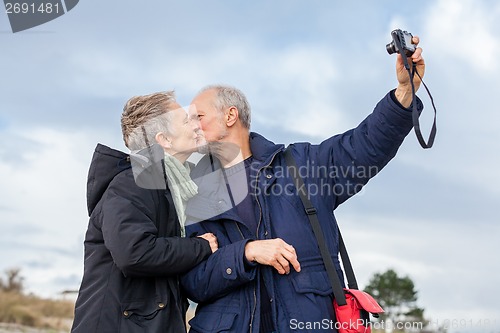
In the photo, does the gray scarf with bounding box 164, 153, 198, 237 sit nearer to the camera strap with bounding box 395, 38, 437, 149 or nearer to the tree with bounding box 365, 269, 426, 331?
the camera strap with bounding box 395, 38, 437, 149

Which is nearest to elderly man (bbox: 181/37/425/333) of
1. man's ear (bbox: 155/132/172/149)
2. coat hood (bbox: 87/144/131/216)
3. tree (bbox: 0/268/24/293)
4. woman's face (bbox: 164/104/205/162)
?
woman's face (bbox: 164/104/205/162)

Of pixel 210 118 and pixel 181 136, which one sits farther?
pixel 210 118

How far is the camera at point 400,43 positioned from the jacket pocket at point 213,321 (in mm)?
1634

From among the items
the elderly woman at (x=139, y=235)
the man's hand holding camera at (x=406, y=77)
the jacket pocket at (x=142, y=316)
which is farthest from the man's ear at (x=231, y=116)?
the jacket pocket at (x=142, y=316)

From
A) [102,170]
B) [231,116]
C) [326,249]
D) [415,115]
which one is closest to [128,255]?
[102,170]

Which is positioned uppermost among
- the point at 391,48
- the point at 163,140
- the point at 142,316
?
the point at 391,48

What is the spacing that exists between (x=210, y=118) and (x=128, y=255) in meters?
1.29

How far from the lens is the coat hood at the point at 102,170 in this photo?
3.54 metres

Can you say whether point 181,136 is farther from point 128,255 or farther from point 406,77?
point 406,77

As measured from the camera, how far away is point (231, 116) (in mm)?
4285

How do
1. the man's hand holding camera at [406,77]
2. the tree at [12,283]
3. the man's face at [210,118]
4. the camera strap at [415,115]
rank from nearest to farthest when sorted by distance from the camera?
1. the camera strap at [415,115]
2. the man's hand holding camera at [406,77]
3. the man's face at [210,118]
4. the tree at [12,283]

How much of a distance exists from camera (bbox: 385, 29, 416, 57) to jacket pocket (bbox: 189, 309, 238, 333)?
163 cm

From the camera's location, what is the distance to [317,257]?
11.9ft

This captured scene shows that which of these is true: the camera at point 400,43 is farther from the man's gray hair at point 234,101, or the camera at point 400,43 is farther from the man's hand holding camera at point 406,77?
the man's gray hair at point 234,101
